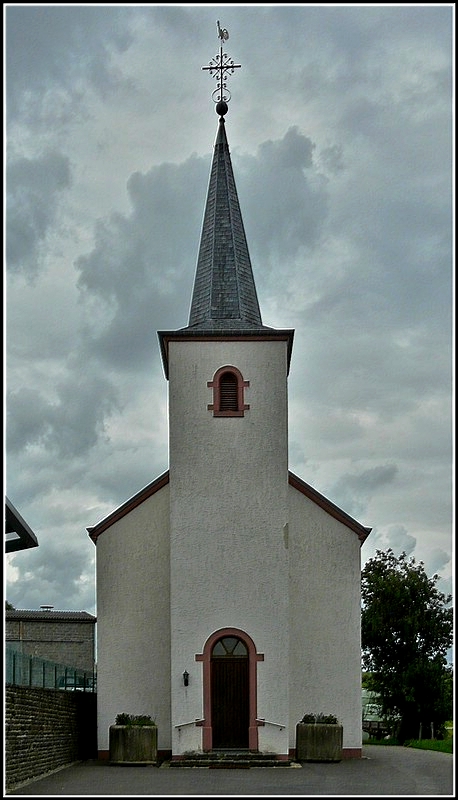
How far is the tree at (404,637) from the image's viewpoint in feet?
147

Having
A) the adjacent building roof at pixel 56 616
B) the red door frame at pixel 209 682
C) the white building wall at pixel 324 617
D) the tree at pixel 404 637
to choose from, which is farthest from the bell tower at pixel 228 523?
the tree at pixel 404 637

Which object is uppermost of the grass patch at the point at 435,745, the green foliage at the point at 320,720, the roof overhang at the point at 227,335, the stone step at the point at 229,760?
the roof overhang at the point at 227,335

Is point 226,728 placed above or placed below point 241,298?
below

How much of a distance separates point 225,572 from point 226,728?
12.5ft

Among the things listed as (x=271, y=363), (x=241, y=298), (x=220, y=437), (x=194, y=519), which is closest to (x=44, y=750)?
(x=194, y=519)

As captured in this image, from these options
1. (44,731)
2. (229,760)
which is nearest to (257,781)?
(229,760)

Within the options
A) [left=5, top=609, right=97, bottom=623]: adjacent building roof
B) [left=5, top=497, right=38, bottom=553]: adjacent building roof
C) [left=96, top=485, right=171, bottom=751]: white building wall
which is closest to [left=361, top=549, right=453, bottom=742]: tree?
[left=5, top=609, right=97, bottom=623]: adjacent building roof

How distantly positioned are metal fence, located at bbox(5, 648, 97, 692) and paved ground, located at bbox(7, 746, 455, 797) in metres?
2.00

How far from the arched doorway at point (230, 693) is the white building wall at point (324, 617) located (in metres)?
1.93

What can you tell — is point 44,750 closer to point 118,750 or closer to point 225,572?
point 118,750

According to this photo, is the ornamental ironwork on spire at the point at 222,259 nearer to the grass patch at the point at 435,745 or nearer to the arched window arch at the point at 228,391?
the arched window arch at the point at 228,391

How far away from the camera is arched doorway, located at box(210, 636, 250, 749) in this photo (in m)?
25.7

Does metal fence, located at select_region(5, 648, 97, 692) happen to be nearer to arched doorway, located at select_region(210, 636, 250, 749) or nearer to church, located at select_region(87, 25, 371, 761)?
church, located at select_region(87, 25, 371, 761)

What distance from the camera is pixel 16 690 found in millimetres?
19641
